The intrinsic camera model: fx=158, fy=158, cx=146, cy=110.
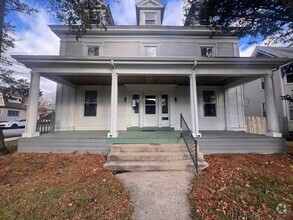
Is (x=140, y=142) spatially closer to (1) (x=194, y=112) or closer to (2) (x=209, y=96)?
(1) (x=194, y=112)

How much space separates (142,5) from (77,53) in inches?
229

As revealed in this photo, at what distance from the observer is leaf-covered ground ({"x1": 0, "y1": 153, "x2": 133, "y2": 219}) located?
2.97 metres

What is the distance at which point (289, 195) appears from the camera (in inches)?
141

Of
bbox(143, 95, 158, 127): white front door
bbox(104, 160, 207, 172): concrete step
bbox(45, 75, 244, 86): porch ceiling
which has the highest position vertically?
bbox(45, 75, 244, 86): porch ceiling

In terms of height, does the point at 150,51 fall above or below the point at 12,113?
above

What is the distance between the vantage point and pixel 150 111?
9727 millimetres

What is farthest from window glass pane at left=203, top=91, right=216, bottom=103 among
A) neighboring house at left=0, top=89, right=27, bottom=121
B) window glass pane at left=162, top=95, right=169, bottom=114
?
neighboring house at left=0, top=89, right=27, bottom=121

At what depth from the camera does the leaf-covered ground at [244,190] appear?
3.03 metres

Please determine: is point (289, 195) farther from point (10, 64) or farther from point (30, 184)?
point (10, 64)

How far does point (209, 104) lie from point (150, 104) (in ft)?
12.3

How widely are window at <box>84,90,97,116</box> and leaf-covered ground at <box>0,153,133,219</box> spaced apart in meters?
4.56

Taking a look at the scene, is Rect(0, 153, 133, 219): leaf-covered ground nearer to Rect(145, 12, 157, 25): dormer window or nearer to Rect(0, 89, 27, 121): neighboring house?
Rect(145, 12, 157, 25): dormer window

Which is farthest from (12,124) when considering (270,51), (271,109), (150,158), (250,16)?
(270,51)

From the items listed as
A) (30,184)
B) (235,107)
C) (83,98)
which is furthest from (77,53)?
(235,107)
